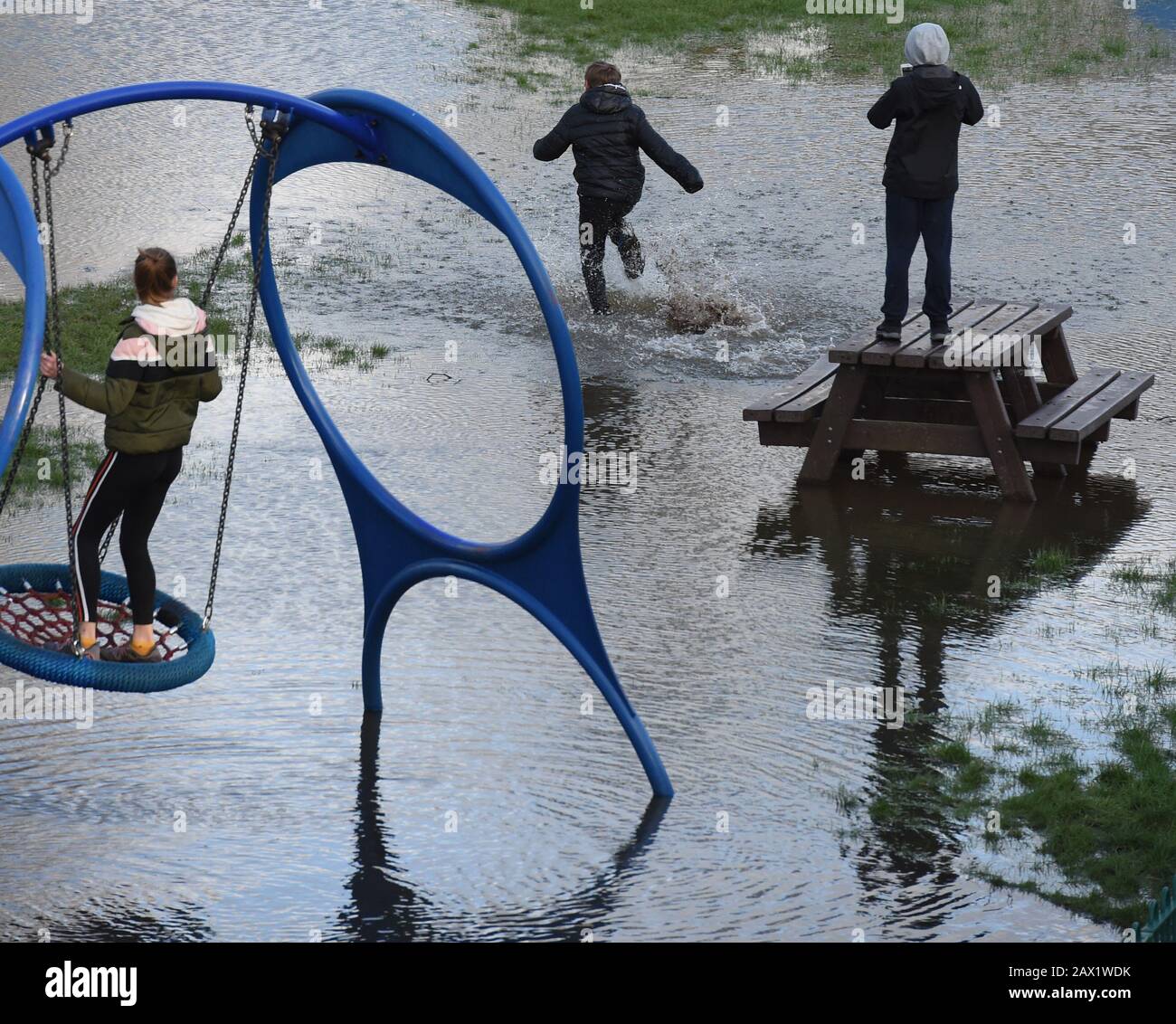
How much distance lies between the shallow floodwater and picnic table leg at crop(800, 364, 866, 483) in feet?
0.49

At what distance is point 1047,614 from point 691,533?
5.84 feet

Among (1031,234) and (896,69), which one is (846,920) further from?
(896,69)

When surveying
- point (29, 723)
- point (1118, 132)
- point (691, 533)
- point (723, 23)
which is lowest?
point (29, 723)

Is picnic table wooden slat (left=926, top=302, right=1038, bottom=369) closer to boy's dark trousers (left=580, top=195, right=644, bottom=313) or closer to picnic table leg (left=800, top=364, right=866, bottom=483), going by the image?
picnic table leg (left=800, top=364, right=866, bottom=483)

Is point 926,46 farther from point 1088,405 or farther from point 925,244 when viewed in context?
point 1088,405

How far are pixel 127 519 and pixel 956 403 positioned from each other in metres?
4.96

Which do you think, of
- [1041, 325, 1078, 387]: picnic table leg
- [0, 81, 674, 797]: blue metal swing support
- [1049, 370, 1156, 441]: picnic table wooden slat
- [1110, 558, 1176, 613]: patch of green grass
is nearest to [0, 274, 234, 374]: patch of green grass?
[0, 81, 674, 797]: blue metal swing support

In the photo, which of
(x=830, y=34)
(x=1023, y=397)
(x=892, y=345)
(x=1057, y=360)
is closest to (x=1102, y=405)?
(x=1023, y=397)

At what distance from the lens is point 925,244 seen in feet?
29.9

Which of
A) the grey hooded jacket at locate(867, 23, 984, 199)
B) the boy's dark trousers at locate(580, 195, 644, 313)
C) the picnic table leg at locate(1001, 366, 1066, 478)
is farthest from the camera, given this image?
the boy's dark trousers at locate(580, 195, 644, 313)

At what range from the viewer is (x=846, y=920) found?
5.18m

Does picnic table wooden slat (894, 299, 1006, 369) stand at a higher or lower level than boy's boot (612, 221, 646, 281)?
lower

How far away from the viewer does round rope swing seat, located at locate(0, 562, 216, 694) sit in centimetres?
529

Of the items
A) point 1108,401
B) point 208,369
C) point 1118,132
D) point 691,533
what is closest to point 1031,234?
point 1118,132
